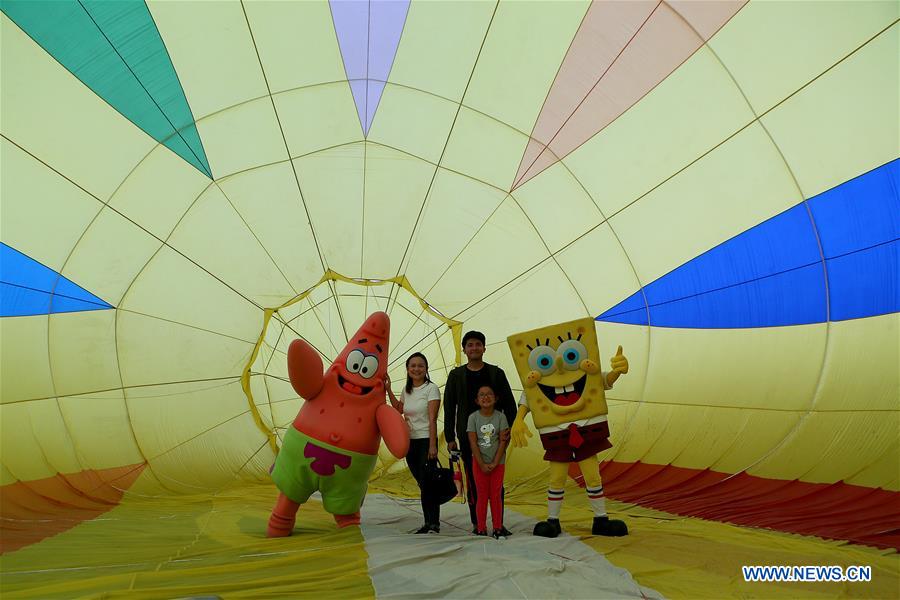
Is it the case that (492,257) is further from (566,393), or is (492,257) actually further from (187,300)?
(187,300)

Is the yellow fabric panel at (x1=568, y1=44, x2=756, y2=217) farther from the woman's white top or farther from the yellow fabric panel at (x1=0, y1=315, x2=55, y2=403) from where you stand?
the yellow fabric panel at (x1=0, y1=315, x2=55, y2=403)

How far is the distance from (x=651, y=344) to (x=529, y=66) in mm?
1940

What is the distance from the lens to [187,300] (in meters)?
4.86

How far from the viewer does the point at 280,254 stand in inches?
196

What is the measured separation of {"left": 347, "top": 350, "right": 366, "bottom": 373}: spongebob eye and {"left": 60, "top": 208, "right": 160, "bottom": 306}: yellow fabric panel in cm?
190

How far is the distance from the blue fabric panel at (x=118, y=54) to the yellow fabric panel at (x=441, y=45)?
1.37 metres

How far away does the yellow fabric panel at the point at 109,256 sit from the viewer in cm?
448

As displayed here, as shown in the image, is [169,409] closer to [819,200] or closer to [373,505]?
[373,505]

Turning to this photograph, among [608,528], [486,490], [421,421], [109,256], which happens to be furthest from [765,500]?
[109,256]

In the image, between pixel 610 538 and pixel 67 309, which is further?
pixel 67 309

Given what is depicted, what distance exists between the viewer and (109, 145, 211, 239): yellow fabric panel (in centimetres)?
446

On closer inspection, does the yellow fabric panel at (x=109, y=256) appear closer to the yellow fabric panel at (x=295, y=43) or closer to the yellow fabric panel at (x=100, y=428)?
the yellow fabric panel at (x=100, y=428)

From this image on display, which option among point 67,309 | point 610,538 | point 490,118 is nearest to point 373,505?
point 610,538

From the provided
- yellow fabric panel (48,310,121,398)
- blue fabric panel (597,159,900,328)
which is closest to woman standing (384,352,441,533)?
blue fabric panel (597,159,900,328)
